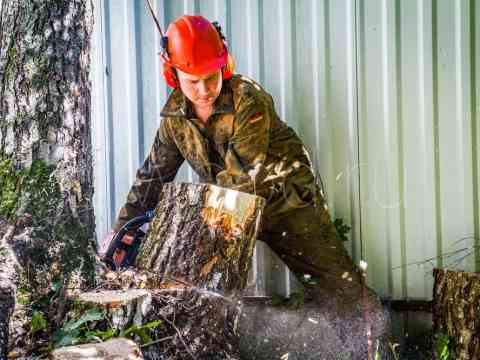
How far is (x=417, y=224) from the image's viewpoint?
444 centimetres

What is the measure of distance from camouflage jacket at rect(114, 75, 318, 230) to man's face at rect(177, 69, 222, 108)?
0.16 feet

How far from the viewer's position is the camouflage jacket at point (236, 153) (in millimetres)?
4027

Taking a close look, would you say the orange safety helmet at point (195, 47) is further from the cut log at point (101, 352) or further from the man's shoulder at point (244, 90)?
the cut log at point (101, 352)

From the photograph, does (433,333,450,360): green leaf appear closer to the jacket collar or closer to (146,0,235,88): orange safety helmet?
the jacket collar

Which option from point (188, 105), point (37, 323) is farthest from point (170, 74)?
point (37, 323)

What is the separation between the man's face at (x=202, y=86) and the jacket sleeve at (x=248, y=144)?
8.0 inches

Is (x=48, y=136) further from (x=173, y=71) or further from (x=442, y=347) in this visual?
(x=442, y=347)

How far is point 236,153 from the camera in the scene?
4.03 metres

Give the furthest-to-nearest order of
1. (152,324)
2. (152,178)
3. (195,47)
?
(152,178)
(195,47)
(152,324)

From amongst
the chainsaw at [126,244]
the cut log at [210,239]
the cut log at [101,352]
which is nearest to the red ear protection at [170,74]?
the chainsaw at [126,244]

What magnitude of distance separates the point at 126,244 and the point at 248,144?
3.20 ft

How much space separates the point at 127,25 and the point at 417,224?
2359 millimetres

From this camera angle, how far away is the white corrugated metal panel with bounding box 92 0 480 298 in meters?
4.34

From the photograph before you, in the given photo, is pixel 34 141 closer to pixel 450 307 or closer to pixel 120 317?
pixel 120 317
